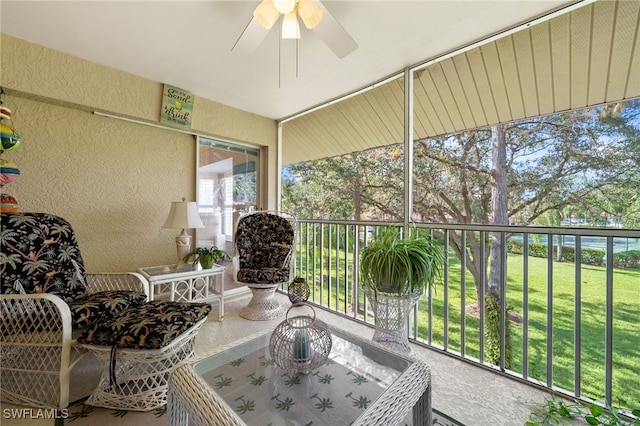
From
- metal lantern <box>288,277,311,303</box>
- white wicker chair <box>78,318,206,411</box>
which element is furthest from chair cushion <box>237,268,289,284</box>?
white wicker chair <box>78,318,206,411</box>

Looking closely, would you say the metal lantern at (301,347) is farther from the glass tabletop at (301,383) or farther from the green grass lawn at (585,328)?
the green grass lawn at (585,328)

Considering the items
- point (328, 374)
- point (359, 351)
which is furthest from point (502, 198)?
A: point (328, 374)

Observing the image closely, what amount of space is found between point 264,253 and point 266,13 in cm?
209

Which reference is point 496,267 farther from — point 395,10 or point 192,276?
point 192,276

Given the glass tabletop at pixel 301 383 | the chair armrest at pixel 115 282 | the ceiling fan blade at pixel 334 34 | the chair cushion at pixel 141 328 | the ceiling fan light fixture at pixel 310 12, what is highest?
the ceiling fan light fixture at pixel 310 12

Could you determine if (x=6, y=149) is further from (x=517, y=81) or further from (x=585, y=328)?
(x=585, y=328)

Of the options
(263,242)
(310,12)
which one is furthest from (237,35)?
(263,242)

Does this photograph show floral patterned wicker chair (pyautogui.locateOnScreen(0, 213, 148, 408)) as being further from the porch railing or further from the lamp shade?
the porch railing

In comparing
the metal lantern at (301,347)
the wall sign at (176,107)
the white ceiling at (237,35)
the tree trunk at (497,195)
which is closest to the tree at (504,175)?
the tree trunk at (497,195)

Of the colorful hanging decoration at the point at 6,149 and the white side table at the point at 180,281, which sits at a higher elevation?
the colorful hanging decoration at the point at 6,149

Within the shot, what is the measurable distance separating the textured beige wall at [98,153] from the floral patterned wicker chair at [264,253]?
82 centimetres

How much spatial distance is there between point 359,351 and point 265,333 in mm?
513

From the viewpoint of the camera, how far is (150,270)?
7.71 feet

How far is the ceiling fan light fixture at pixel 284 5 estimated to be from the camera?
138 centimetres
